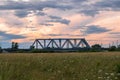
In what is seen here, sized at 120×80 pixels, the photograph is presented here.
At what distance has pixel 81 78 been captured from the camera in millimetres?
17781

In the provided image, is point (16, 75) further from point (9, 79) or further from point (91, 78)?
point (91, 78)

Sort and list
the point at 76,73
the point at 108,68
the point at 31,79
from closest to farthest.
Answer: the point at 31,79, the point at 76,73, the point at 108,68

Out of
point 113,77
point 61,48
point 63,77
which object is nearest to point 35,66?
point 63,77

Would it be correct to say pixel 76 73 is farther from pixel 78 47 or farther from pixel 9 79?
pixel 78 47

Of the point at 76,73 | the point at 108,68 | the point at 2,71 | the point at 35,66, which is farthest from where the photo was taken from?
the point at 35,66

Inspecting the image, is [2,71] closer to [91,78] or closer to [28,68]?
[91,78]

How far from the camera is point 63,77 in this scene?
1848 cm

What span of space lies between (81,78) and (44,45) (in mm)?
130878

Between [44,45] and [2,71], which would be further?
[44,45]

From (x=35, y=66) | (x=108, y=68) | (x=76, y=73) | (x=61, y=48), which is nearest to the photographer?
(x=76, y=73)

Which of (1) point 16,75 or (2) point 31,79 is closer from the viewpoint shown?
(2) point 31,79

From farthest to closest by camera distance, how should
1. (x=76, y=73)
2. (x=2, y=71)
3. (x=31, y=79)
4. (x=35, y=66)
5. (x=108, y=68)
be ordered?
(x=35, y=66), (x=108, y=68), (x=76, y=73), (x=2, y=71), (x=31, y=79)

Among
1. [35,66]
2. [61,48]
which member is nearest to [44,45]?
[61,48]

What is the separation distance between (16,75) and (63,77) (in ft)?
7.02
